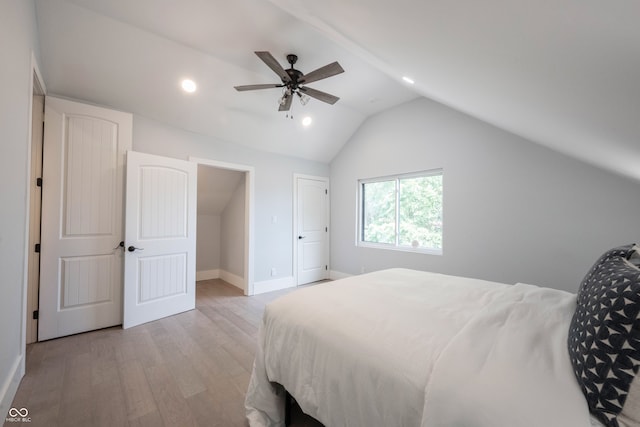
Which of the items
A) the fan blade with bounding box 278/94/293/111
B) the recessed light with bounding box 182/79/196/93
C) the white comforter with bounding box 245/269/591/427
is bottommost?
the white comforter with bounding box 245/269/591/427

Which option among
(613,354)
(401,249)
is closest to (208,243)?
(401,249)

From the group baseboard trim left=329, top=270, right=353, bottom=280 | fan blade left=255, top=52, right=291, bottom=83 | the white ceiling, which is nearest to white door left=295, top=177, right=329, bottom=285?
baseboard trim left=329, top=270, right=353, bottom=280

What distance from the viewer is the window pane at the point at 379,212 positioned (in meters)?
4.25

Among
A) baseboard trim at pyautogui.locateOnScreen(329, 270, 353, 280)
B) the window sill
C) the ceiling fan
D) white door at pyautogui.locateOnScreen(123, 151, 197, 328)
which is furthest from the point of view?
baseboard trim at pyautogui.locateOnScreen(329, 270, 353, 280)

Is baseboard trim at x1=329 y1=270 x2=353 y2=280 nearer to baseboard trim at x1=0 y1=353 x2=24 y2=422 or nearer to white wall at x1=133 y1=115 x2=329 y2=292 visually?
white wall at x1=133 y1=115 x2=329 y2=292

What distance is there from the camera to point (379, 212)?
A: 4453mm

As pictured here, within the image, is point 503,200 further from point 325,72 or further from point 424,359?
point 424,359

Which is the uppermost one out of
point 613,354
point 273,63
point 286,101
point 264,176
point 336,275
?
point 273,63

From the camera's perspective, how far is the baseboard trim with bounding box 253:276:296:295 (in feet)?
13.4

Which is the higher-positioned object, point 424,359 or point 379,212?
point 379,212

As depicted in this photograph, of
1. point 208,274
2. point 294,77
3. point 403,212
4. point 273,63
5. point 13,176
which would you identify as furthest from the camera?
point 208,274

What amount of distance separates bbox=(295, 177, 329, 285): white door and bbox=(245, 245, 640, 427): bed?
2960 millimetres

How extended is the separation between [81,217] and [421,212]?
4.29 m

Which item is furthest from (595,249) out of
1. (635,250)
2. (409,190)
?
(409,190)
